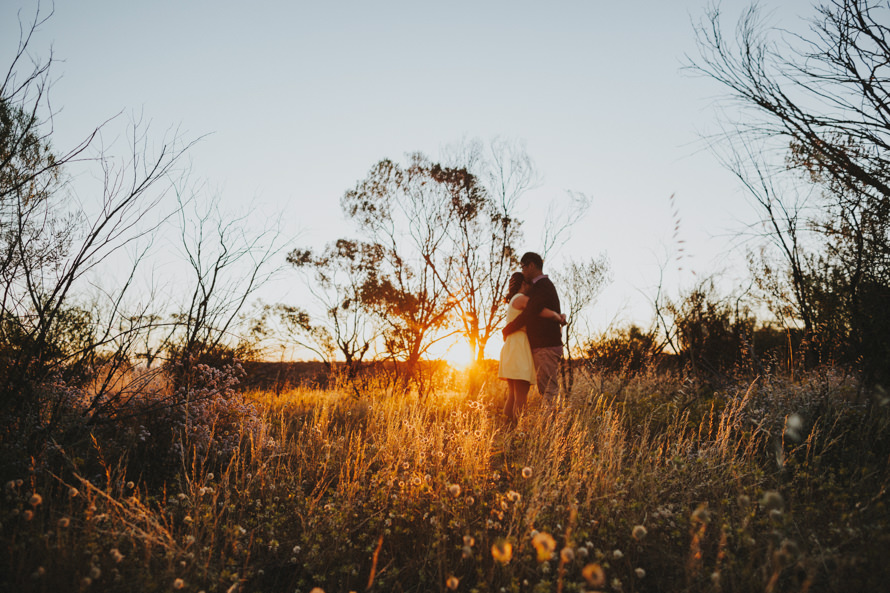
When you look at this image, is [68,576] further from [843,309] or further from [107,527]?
[843,309]

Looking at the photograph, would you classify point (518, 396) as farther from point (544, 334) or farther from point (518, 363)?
point (544, 334)

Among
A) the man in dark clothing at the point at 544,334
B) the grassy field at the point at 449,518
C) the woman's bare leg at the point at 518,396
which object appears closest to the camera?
the grassy field at the point at 449,518

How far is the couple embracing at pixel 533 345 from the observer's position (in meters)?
4.74

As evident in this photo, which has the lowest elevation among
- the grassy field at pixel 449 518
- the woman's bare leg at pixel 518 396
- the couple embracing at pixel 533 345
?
the grassy field at pixel 449 518

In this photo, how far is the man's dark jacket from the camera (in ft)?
15.8

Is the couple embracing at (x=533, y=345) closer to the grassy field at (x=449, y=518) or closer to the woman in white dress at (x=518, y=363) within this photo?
the woman in white dress at (x=518, y=363)

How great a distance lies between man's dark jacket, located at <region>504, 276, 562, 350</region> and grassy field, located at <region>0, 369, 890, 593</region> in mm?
1222

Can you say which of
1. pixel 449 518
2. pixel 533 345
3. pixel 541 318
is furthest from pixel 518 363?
pixel 449 518

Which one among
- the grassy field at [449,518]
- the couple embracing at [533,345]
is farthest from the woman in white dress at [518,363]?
the grassy field at [449,518]

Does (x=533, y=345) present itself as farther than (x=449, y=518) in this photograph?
Yes

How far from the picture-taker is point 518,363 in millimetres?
4836

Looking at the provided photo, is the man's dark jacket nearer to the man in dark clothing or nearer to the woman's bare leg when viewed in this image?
the man in dark clothing

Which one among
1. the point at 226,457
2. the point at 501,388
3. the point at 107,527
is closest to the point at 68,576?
the point at 107,527

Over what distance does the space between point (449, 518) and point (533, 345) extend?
2.65 m
